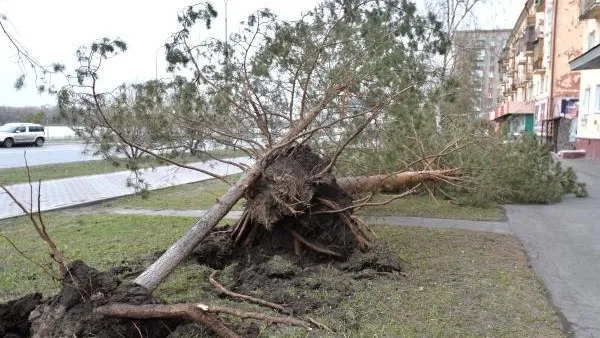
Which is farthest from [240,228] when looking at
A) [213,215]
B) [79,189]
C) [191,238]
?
[79,189]

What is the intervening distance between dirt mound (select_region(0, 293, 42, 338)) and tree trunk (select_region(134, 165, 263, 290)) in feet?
2.65

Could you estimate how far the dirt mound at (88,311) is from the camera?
11.9ft

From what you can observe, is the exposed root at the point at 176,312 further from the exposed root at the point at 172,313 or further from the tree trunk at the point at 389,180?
the tree trunk at the point at 389,180

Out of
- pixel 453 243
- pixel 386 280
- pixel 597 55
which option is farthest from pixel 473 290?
pixel 597 55

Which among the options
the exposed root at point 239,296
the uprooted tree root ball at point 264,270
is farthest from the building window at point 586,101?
the exposed root at point 239,296

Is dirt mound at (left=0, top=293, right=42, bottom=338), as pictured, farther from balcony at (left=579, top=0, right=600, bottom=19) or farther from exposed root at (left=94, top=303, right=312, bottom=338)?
balcony at (left=579, top=0, right=600, bottom=19)

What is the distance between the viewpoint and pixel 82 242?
24.6 feet

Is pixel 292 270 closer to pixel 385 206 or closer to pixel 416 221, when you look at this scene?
pixel 416 221

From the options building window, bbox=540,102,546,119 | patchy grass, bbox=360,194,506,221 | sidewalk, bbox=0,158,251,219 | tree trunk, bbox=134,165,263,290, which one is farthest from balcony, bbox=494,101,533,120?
tree trunk, bbox=134,165,263,290

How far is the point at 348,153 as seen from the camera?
326 inches

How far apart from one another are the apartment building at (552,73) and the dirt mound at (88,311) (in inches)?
906

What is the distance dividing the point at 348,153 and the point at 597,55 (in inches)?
468

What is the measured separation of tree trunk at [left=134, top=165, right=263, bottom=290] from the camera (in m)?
4.54

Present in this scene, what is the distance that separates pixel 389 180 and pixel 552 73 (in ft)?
102
